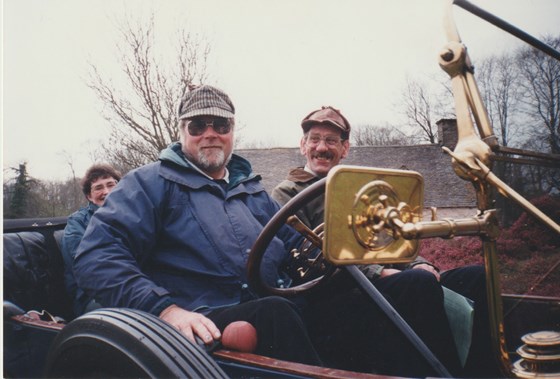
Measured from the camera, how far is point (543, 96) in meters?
1.00

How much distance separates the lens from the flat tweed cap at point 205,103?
2.08 meters

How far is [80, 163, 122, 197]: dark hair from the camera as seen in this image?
3.26m

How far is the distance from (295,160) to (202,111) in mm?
14758

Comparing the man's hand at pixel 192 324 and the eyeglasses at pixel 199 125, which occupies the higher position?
the eyeglasses at pixel 199 125

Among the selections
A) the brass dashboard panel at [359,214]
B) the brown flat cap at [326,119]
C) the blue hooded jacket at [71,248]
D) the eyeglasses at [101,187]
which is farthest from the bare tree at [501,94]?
the eyeglasses at [101,187]

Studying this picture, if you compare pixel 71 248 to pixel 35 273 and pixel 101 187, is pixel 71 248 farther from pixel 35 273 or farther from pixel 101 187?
pixel 101 187

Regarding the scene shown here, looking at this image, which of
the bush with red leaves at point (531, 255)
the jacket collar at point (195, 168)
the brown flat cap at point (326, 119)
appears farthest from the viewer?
the brown flat cap at point (326, 119)

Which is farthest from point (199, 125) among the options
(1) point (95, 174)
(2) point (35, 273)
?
(1) point (95, 174)

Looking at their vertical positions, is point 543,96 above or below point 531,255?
above

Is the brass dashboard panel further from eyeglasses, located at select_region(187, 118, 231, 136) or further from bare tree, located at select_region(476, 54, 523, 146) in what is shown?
eyeglasses, located at select_region(187, 118, 231, 136)

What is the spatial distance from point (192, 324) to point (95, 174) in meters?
2.18

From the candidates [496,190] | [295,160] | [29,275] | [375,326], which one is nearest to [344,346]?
[375,326]

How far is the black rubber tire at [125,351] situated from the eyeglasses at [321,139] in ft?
5.78

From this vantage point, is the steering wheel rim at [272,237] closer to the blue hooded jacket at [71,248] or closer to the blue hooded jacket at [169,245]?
the blue hooded jacket at [169,245]
